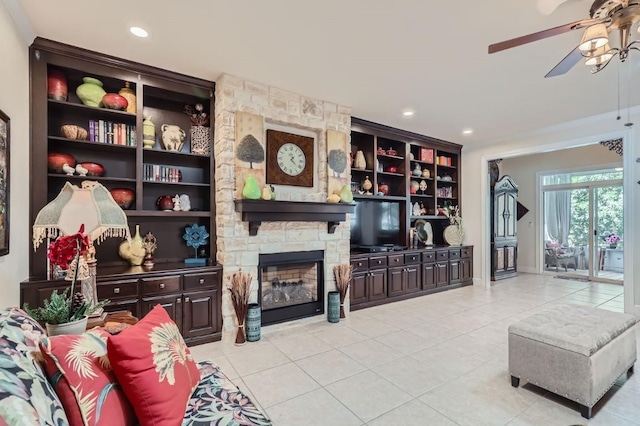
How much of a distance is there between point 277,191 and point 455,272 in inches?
157

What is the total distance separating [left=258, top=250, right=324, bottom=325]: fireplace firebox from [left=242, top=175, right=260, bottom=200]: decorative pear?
0.74 m

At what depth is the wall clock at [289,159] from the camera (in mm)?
3748

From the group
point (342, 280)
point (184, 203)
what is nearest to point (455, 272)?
point (342, 280)

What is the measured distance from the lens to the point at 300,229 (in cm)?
391

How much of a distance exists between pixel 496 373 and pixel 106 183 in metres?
Answer: 4.22

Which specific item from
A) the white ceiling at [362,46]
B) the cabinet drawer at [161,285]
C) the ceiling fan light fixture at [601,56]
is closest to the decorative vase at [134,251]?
the cabinet drawer at [161,285]

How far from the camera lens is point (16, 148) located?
240 centimetres

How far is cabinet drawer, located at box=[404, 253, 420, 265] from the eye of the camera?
5.12 metres

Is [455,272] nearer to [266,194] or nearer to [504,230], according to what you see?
[504,230]

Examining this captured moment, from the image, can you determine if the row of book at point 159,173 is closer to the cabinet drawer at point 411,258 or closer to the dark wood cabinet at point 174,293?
the dark wood cabinet at point 174,293

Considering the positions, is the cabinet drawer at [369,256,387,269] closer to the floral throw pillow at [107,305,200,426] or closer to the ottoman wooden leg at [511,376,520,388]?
the ottoman wooden leg at [511,376,520,388]

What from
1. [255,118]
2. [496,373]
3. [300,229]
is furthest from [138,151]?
[496,373]

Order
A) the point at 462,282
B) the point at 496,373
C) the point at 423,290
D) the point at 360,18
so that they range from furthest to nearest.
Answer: the point at 462,282
the point at 423,290
the point at 496,373
the point at 360,18

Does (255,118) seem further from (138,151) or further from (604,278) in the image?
(604,278)
